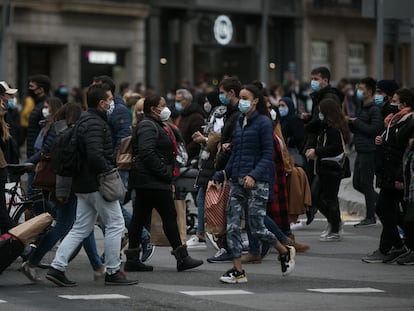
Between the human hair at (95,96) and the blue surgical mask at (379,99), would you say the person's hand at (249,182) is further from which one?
the blue surgical mask at (379,99)

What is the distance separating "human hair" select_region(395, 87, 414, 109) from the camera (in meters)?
12.9

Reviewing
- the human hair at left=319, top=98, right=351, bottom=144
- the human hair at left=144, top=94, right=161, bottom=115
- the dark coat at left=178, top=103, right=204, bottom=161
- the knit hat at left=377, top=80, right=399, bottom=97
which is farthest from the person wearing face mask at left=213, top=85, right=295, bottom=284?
the dark coat at left=178, top=103, right=204, bottom=161

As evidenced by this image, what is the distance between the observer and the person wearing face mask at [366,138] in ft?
53.7

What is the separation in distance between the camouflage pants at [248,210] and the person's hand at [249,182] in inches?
6.4

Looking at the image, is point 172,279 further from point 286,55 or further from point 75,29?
point 286,55

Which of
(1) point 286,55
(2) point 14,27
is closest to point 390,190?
(2) point 14,27

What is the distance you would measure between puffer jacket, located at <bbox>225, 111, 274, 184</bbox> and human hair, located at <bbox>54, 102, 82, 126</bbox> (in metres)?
1.55

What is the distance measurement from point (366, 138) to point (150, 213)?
5207 millimetres

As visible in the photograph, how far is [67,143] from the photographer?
11.6m

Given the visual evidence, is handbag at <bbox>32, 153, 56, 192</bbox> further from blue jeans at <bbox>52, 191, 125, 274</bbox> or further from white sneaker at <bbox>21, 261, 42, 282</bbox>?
white sneaker at <bbox>21, 261, 42, 282</bbox>

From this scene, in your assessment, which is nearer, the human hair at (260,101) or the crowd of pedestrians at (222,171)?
the crowd of pedestrians at (222,171)

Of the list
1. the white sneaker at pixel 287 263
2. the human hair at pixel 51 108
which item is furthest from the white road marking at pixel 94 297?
the human hair at pixel 51 108

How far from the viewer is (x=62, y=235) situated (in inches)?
487

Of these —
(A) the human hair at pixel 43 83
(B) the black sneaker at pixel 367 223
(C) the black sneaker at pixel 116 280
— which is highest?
(A) the human hair at pixel 43 83
